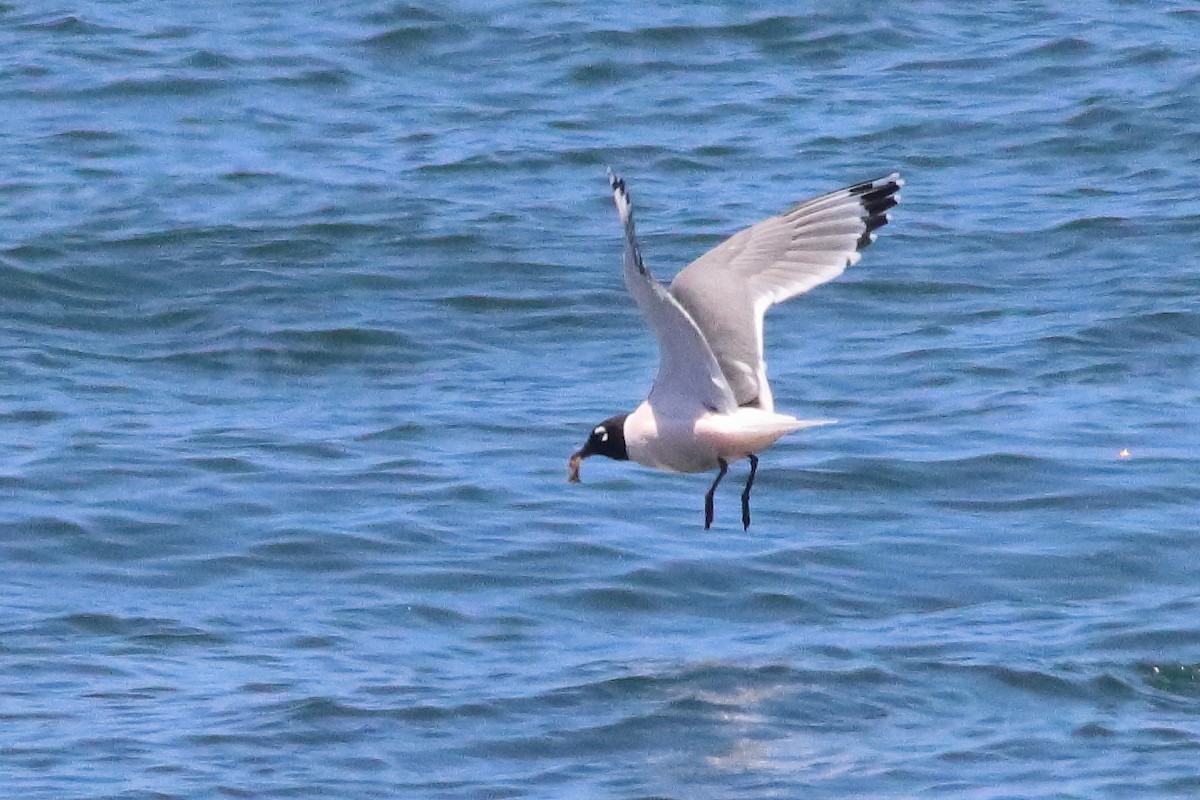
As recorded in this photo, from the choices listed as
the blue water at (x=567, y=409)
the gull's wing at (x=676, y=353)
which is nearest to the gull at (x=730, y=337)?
the gull's wing at (x=676, y=353)

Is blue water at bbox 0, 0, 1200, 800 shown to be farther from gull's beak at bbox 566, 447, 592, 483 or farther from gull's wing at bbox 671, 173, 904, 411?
gull's wing at bbox 671, 173, 904, 411

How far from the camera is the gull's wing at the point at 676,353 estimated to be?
7.28 meters

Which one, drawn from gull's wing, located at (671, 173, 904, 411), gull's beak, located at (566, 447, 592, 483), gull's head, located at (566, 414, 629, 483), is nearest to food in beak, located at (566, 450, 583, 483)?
gull's beak, located at (566, 447, 592, 483)

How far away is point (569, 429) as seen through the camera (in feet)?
35.4

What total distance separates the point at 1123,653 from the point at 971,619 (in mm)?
681

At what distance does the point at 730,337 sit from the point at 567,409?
108 inches

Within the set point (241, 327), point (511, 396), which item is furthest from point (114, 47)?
point (511, 396)

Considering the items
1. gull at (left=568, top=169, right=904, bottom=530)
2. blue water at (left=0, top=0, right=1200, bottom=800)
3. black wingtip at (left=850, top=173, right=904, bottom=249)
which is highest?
black wingtip at (left=850, top=173, right=904, bottom=249)

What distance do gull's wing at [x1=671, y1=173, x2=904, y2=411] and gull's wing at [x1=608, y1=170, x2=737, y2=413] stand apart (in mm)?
248

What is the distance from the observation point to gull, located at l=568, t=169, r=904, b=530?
7.96 metres

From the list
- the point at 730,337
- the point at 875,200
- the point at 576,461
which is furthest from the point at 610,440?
the point at 875,200

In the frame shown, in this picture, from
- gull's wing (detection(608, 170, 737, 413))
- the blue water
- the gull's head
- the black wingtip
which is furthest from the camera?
the black wingtip

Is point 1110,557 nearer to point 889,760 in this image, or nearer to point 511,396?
point 889,760

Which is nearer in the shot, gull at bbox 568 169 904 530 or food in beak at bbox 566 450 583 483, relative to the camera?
gull at bbox 568 169 904 530
